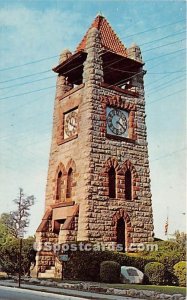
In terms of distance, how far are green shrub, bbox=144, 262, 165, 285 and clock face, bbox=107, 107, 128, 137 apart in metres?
8.77

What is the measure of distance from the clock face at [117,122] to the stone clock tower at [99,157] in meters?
0.03

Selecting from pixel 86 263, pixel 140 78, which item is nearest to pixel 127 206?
pixel 86 263

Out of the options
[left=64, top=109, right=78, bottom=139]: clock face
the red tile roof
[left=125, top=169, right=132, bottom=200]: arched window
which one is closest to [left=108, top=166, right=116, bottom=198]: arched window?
[left=125, top=169, right=132, bottom=200]: arched window

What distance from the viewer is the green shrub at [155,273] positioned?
2125 cm

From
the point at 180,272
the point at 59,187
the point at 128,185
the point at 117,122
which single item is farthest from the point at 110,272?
the point at 117,122

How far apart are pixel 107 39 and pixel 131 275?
52.9ft

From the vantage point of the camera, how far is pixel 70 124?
27.9 m

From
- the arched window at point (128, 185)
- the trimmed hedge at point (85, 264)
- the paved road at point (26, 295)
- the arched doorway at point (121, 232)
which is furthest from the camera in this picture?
the arched window at point (128, 185)

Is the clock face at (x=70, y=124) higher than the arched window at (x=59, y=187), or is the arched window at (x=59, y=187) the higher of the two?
the clock face at (x=70, y=124)

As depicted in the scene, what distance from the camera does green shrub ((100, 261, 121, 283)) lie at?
20.3m

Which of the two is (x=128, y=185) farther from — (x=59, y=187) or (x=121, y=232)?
(x=59, y=187)

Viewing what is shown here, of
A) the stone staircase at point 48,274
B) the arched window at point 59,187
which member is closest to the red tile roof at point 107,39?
the arched window at point 59,187

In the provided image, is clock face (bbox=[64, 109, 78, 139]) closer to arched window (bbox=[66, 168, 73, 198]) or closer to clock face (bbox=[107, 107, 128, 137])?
clock face (bbox=[107, 107, 128, 137])

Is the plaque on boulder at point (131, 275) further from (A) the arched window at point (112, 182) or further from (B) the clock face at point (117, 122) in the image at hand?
(B) the clock face at point (117, 122)
